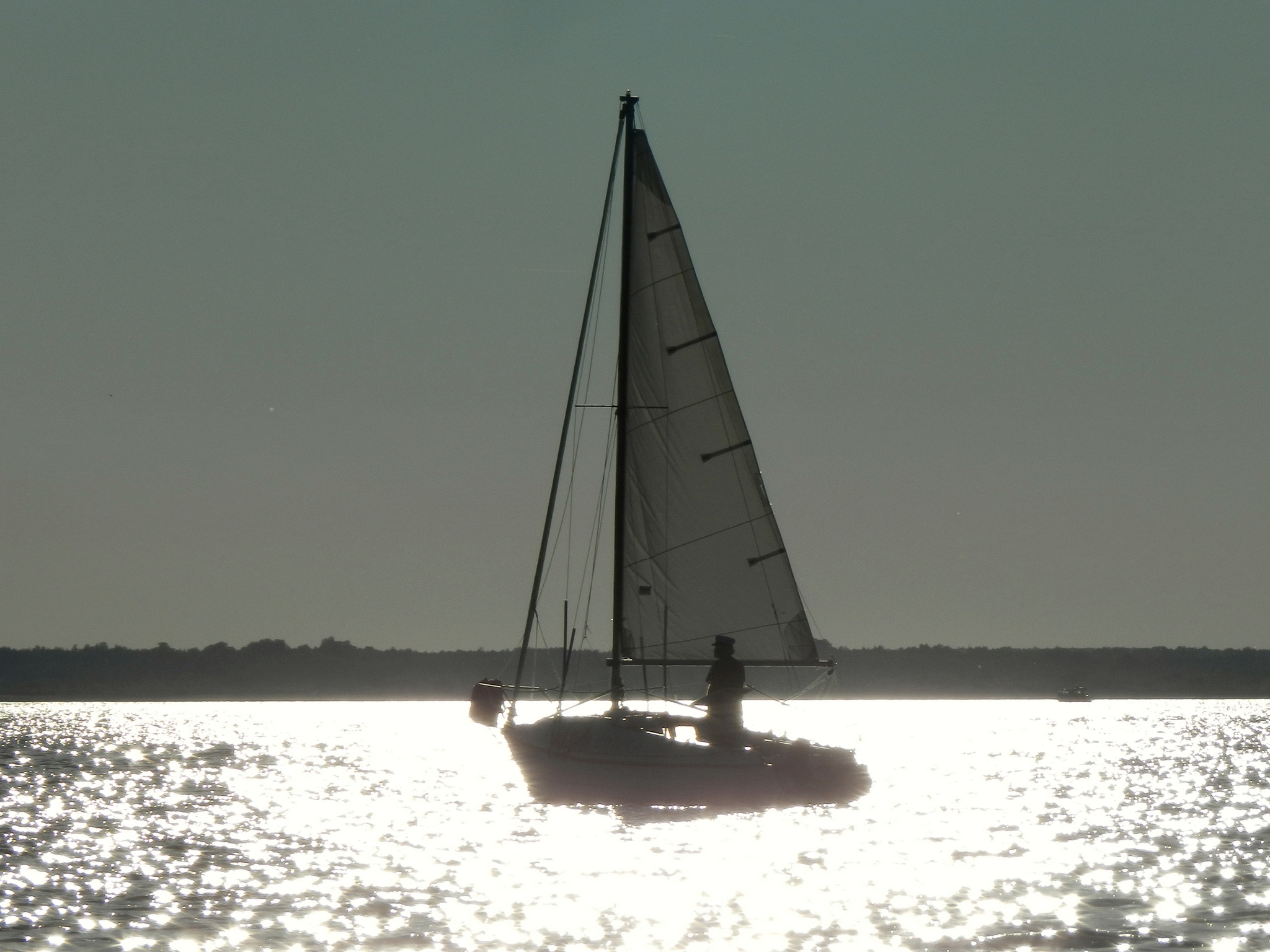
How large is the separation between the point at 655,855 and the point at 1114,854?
27.7ft

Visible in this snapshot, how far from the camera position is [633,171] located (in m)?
34.4

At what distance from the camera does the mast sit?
32656 millimetres

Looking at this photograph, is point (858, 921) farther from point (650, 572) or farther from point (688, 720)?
point (650, 572)

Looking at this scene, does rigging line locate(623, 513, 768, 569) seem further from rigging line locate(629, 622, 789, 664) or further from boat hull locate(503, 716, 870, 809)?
boat hull locate(503, 716, 870, 809)

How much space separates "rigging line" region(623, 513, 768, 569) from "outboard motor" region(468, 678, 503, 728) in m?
3.93

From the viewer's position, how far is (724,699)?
99.9ft

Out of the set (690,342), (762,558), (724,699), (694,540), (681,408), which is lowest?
(724,699)

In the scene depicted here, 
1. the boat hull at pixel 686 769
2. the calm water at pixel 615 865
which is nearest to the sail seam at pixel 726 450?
the boat hull at pixel 686 769

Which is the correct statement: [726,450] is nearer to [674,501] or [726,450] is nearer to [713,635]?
[674,501]

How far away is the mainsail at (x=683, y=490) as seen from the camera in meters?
33.1

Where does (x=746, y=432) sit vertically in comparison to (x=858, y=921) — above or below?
above

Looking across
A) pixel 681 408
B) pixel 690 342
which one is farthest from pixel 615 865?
pixel 690 342

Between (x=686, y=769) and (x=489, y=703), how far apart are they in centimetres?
621

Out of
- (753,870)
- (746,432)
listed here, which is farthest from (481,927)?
(746,432)
